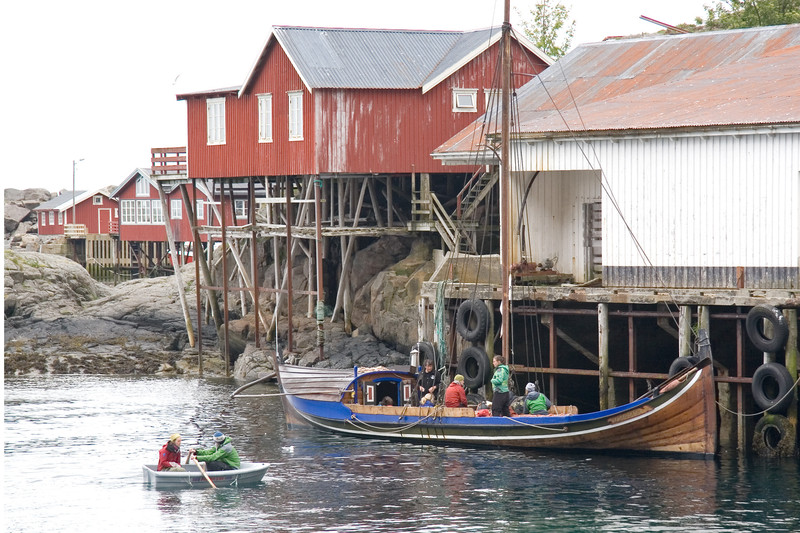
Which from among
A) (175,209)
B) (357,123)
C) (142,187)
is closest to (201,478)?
(357,123)

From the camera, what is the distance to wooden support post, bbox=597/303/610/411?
32219 mm

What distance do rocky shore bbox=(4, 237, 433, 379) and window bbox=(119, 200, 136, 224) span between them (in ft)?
73.6

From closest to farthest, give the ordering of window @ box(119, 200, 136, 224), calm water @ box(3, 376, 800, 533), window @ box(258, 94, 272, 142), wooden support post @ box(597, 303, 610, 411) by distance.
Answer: calm water @ box(3, 376, 800, 533), wooden support post @ box(597, 303, 610, 411), window @ box(258, 94, 272, 142), window @ box(119, 200, 136, 224)

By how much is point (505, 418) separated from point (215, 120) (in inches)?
948

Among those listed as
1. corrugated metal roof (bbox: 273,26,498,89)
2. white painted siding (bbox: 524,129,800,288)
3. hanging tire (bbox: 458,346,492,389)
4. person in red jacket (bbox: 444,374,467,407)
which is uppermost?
corrugated metal roof (bbox: 273,26,498,89)

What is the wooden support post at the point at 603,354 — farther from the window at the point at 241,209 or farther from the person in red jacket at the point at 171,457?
the window at the point at 241,209

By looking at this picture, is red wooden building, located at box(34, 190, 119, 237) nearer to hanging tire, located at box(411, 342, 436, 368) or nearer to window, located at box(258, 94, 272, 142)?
window, located at box(258, 94, 272, 142)

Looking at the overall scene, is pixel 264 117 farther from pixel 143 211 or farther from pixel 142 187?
pixel 143 211

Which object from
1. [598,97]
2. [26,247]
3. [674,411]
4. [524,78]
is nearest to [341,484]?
[674,411]

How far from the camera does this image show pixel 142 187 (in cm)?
8594

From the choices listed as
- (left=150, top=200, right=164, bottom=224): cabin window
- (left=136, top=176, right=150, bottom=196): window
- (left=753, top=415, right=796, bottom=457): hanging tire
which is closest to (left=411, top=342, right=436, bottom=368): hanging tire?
(left=753, top=415, right=796, bottom=457): hanging tire

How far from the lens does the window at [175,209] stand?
82312 mm

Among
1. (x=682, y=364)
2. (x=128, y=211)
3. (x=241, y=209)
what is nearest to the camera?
(x=682, y=364)

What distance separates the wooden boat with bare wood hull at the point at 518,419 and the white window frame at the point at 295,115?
1243 centimetres
